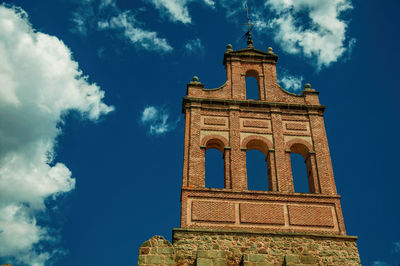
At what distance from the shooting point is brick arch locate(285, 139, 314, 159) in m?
16.9

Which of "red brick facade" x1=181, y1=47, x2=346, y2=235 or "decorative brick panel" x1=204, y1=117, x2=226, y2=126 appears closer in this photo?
"red brick facade" x1=181, y1=47, x2=346, y2=235

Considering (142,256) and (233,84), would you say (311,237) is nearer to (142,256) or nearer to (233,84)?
(142,256)

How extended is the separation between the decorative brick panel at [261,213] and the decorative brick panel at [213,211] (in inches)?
16.7

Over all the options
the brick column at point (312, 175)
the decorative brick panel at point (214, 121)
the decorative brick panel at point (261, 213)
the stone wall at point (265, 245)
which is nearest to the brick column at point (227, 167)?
the decorative brick panel at point (261, 213)

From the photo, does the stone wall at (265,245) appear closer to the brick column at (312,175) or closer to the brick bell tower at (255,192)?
the brick bell tower at (255,192)

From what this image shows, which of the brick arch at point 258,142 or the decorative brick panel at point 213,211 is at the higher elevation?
the brick arch at point 258,142

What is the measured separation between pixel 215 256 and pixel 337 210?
19.3 feet

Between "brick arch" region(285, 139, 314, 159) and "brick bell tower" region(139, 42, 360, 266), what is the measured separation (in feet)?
0.14

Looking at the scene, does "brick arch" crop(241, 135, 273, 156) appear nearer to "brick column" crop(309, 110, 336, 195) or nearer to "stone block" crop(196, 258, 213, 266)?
"brick column" crop(309, 110, 336, 195)

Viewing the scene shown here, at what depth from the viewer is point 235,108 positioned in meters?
17.7

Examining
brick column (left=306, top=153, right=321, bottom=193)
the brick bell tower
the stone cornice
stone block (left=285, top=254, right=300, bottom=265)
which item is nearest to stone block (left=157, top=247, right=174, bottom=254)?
the brick bell tower

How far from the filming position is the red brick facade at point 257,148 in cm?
1465

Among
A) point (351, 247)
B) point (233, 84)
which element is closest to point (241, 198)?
point (351, 247)

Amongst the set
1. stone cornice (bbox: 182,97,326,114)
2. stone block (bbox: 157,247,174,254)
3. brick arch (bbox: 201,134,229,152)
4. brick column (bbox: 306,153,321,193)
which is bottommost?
stone block (bbox: 157,247,174,254)
